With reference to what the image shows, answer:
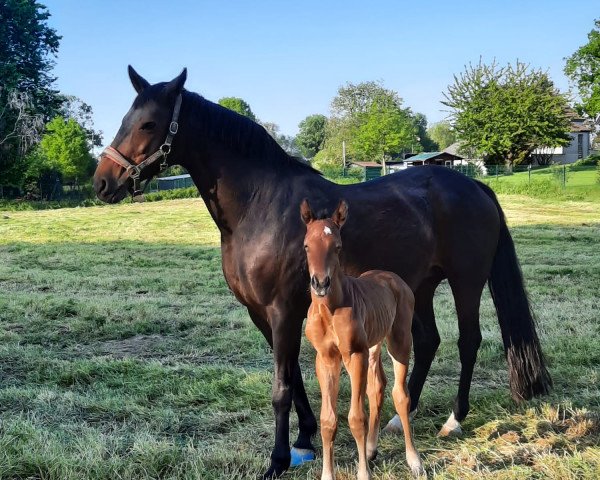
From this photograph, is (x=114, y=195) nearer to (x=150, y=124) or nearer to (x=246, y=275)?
(x=150, y=124)

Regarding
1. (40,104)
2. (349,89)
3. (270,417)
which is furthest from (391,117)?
(270,417)

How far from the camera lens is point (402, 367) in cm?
287

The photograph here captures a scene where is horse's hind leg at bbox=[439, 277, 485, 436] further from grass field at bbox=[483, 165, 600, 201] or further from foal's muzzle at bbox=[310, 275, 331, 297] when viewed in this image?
grass field at bbox=[483, 165, 600, 201]

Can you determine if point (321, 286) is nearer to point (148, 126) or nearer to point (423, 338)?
point (148, 126)

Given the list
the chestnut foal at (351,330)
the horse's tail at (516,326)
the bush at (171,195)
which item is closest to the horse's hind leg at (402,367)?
the chestnut foal at (351,330)

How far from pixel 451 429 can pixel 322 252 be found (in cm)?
193

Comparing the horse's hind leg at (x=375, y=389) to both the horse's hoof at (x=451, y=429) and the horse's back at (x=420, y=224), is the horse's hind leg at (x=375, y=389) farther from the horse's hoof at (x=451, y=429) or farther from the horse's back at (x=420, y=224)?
the horse's hoof at (x=451, y=429)

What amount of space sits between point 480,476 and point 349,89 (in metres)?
69.2

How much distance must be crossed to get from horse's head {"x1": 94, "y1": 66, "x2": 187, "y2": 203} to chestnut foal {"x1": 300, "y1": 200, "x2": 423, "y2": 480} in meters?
1.16

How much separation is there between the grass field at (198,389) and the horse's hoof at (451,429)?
7cm

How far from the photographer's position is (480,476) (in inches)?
107

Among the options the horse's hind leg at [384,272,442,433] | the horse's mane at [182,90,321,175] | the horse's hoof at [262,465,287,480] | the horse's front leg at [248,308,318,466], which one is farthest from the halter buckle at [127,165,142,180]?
the horse's hind leg at [384,272,442,433]

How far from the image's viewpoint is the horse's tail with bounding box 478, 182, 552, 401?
3.97m

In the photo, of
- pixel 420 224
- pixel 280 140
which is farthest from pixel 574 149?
pixel 420 224
